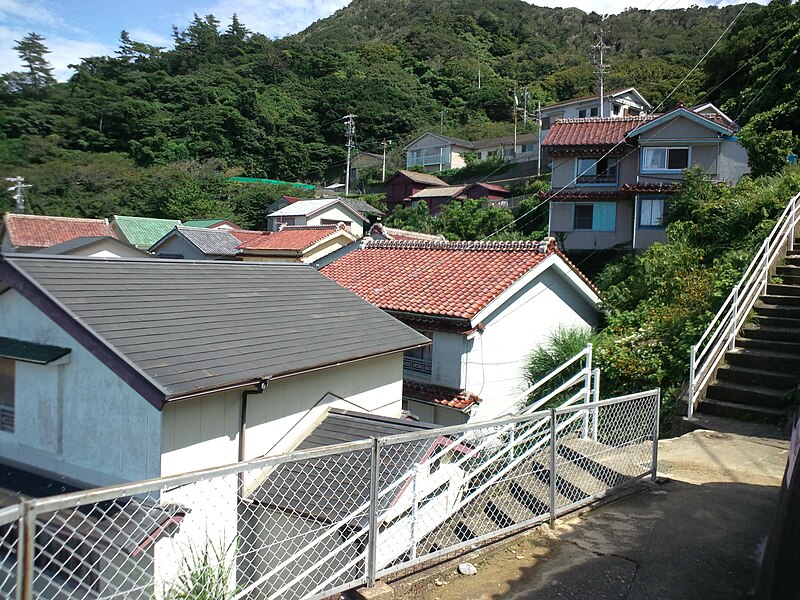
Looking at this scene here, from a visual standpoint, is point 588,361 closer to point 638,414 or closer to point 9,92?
point 638,414

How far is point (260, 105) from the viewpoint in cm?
6706

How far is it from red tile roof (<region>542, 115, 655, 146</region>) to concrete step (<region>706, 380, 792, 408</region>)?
18.9 meters

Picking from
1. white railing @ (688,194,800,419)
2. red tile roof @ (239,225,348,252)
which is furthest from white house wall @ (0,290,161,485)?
red tile roof @ (239,225,348,252)

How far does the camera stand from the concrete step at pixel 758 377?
821 cm

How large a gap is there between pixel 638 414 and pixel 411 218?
36.1m

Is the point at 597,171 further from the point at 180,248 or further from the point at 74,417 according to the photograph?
the point at 74,417

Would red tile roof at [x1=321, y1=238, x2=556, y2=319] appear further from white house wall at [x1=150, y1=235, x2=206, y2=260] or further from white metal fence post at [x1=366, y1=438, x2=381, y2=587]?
white house wall at [x1=150, y1=235, x2=206, y2=260]

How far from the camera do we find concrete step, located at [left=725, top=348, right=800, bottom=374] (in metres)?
8.46

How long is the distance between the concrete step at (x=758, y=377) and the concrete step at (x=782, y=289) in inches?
94.0

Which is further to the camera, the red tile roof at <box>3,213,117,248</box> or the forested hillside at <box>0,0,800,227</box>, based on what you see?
the forested hillside at <box>0,0,800,227</box>

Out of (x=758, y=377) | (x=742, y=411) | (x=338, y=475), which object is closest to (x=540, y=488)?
(x=338, y=475)

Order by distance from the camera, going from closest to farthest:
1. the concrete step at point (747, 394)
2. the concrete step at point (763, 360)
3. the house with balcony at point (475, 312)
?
the concrete step at point (747, 394) < the concrete step at point (763, 360) < the house with balcony at point (475, 312)

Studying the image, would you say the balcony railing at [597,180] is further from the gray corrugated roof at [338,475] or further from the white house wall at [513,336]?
the gray corrugated roof at [338,475]

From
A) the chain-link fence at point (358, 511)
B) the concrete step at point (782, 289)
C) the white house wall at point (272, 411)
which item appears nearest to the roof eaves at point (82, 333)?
the white house wall at point (272, 411)
